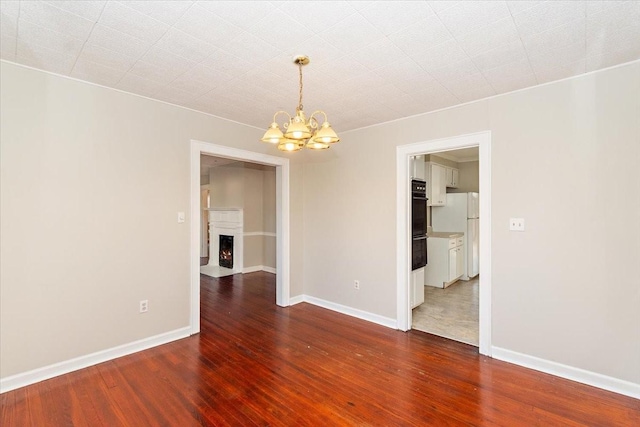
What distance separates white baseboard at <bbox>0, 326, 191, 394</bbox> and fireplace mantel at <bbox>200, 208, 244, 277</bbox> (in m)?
3.18

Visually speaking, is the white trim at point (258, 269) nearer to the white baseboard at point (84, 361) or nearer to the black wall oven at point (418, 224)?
the white baseboard at point (84, 361)

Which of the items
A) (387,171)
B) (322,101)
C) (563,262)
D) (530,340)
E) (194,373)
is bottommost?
(194,373)

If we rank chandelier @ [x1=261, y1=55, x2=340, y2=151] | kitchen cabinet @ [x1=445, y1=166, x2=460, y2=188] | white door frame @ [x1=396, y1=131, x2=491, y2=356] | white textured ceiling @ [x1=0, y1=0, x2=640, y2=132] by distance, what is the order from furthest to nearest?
kitchen cabinet @ [x1=445, y1=166, x2=460, y2=188] → white door frame @ [x1=396, y1=131, x2=491, y2=356] → chandelier @ [x1=261, y1=55, x2=340, y2=151] → white textured ceiling @ [x1=0, y1=0, x2=640, y2=132]

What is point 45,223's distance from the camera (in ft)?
8.14

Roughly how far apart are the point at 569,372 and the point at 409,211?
2036 millimetres

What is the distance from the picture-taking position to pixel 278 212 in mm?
4496

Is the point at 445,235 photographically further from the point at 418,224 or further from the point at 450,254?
the point at 418,224

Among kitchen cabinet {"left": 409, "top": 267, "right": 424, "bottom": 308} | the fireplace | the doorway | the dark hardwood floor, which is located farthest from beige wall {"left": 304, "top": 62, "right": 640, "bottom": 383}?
the fireplace

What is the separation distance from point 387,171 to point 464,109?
1071 millimetres

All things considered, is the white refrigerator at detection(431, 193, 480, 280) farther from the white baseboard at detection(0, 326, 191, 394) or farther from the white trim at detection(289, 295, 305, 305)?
the white baseboard at detection(0, 326, 191, 394)

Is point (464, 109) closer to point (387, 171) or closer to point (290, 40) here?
point (387, 171)

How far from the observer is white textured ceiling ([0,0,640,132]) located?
5.53 ft

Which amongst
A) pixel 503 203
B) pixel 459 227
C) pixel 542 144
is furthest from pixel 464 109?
pixel 459 227

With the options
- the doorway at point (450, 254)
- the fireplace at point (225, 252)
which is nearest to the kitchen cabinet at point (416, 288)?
the doorway at point (450, 254)
